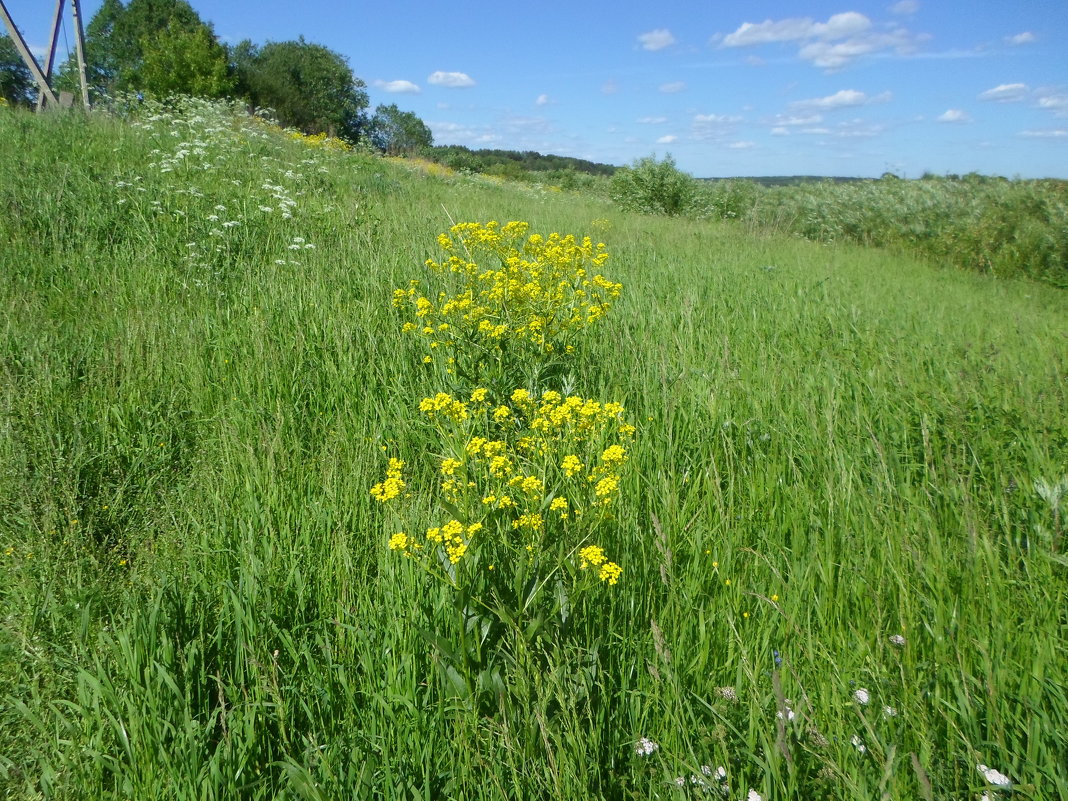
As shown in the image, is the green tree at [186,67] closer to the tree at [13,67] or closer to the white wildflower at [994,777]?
the tree at [13,67]

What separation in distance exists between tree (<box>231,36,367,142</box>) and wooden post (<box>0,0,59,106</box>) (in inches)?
1333

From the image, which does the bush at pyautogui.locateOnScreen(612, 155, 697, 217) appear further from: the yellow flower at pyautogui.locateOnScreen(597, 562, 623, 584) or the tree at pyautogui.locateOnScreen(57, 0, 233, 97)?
the tree at pyautogui.locateOnScreen(57, 0, 233, 97)

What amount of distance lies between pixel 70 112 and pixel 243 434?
29.7ft

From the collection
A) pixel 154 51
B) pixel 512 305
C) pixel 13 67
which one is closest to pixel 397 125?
pixel 154 51

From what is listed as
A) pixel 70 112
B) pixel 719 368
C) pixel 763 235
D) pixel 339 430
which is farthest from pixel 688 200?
pixel 339 430

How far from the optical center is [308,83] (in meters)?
44.5

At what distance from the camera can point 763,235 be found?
9.88 m

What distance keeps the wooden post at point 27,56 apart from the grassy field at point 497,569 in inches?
299

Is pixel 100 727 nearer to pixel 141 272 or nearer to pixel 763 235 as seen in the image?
pixel 141 272

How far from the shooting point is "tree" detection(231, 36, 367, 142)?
4247 centimetres

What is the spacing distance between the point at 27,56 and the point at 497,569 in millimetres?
12498

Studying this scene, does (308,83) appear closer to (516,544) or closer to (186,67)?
(186,67)

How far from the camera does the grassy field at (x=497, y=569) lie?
1.37 metres

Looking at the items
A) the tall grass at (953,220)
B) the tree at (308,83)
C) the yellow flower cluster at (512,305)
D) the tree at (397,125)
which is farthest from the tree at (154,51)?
the yellow flower cluster at (512,305)
